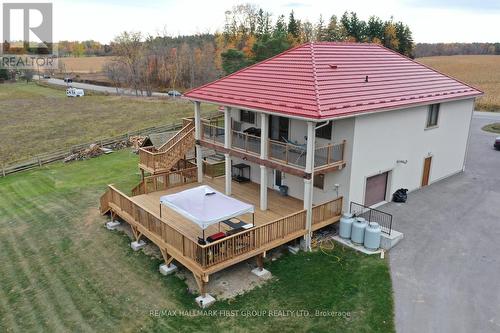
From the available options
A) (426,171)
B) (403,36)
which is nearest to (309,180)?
(426,171)

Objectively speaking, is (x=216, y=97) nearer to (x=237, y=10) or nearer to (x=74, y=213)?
(x=74, y=213)

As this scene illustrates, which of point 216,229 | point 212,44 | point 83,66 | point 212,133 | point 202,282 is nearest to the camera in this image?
point 202,282

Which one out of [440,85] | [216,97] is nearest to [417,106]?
[440,85]

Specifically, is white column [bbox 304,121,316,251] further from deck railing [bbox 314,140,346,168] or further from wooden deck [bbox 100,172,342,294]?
deck railing [bbox 314,140,346,168]

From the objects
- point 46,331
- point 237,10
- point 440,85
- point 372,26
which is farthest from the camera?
point 237,10

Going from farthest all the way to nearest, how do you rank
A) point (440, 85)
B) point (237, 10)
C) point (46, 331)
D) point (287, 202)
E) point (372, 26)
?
point (237, 10) < point (372, 26) < point (440, 85) < point (287, 202) < point (46, 331)

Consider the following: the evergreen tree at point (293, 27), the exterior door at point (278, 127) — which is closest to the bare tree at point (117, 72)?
the evergreen tree at point (293, 27)

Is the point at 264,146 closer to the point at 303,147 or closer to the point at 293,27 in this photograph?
the point at 303,147
